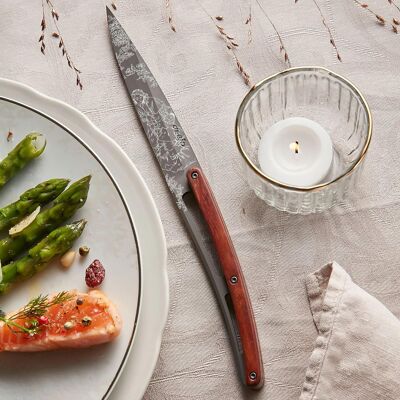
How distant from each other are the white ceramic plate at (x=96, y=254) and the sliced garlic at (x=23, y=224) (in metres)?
0.09

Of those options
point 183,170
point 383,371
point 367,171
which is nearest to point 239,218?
point 183,170

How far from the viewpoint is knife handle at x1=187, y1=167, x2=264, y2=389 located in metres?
2.23

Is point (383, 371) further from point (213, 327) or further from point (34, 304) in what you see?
point (34, 304)

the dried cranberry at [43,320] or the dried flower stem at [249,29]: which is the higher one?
the dried flower stem at [249,29]

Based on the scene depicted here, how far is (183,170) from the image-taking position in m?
2.36

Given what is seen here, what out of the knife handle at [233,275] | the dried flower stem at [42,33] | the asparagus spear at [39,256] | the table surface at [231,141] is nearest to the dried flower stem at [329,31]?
the table surface at [231,141]

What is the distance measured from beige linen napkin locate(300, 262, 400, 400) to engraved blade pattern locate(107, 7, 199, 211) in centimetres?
52

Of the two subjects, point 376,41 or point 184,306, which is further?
point 376,41

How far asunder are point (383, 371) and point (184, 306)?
0.58 m

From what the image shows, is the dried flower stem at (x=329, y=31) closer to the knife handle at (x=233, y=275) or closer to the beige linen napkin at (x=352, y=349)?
the knife handle at (x=233, y=275)

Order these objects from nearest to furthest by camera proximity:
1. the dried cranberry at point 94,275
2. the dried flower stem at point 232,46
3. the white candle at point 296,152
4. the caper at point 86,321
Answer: the caper at point 86,321
the dried cranberry at point 94,275
the white candle at point 296,152
the dried flower stem at point 232,46

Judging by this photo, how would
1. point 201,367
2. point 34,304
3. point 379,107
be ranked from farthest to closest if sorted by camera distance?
point 379,107 < point 201,367 < point 34,304

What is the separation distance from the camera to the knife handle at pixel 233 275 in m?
2.23

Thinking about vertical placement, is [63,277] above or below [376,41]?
below
